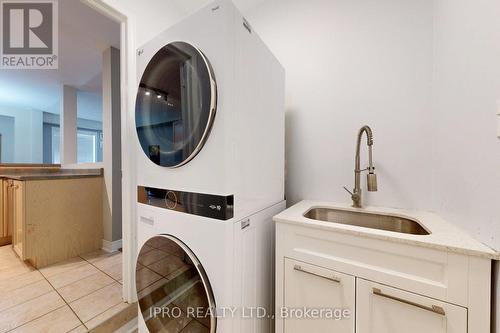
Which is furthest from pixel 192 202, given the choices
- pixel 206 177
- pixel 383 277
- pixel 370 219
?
pixel 370 219

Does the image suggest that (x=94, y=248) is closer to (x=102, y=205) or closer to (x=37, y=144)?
(x=102, y=205)

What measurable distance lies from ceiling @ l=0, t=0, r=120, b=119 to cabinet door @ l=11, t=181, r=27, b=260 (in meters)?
1.59

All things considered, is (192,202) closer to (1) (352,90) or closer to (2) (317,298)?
(2) (317,298)

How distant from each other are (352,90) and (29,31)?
115 inches

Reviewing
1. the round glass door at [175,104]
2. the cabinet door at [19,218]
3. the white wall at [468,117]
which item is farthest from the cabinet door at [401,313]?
the cabinet door at [19,218]

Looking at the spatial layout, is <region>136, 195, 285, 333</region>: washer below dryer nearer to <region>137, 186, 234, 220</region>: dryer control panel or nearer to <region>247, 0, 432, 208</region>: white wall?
<region>137, 186, 234, 220</region>: dryer control panel

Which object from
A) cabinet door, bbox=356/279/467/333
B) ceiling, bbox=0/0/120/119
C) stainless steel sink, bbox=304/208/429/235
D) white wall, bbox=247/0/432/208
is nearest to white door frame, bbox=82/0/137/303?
ceiling, bbox=0/0/120/119

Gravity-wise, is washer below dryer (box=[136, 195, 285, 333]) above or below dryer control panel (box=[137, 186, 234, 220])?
below

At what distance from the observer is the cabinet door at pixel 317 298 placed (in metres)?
0.82

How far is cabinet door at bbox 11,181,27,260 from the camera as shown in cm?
176

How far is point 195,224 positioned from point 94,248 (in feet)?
6.87

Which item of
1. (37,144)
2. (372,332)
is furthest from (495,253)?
(37,144)

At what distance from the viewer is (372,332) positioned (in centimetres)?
77

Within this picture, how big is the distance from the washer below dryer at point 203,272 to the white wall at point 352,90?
0.62 m
